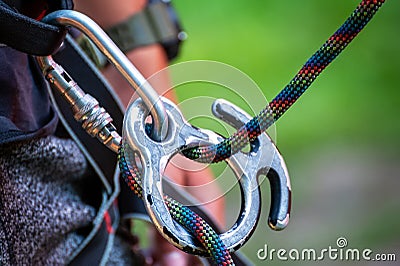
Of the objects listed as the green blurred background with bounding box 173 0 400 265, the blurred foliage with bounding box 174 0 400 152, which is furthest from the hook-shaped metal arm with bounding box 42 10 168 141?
the blurred foliage with bounding box 174 0 400 152

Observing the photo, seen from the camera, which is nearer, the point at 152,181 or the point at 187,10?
the point at 152,181

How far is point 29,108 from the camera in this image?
2.05ft

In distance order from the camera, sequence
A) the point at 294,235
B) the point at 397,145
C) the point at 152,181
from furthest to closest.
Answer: the point at 397,145 < the point at 294,235 < the point at 152,181

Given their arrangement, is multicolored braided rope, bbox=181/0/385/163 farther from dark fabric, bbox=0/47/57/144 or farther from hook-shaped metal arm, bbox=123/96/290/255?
dark fabric, bbox=0/47/57/144

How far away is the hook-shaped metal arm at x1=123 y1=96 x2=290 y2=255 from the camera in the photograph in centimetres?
51

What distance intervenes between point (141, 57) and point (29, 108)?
0.33 meters

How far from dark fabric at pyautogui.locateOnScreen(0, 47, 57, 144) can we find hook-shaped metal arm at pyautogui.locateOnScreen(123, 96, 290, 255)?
12cm

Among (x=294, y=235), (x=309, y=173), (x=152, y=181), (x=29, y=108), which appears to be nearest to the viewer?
(x=152, y=181)

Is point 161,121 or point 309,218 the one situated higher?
point 161,121

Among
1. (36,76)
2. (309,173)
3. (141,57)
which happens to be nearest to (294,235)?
(309,173)

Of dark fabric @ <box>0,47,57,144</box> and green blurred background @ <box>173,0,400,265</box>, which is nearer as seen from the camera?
dark fabric @ <box>0,47,57,144</box>

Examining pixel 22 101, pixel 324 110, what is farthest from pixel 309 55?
pixel 22 101

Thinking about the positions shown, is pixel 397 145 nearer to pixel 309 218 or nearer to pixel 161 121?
pixel 309 218

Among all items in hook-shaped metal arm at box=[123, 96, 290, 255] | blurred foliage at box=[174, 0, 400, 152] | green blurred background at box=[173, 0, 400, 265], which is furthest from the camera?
blurred foliage at box=[174, 0, 400, 152]
